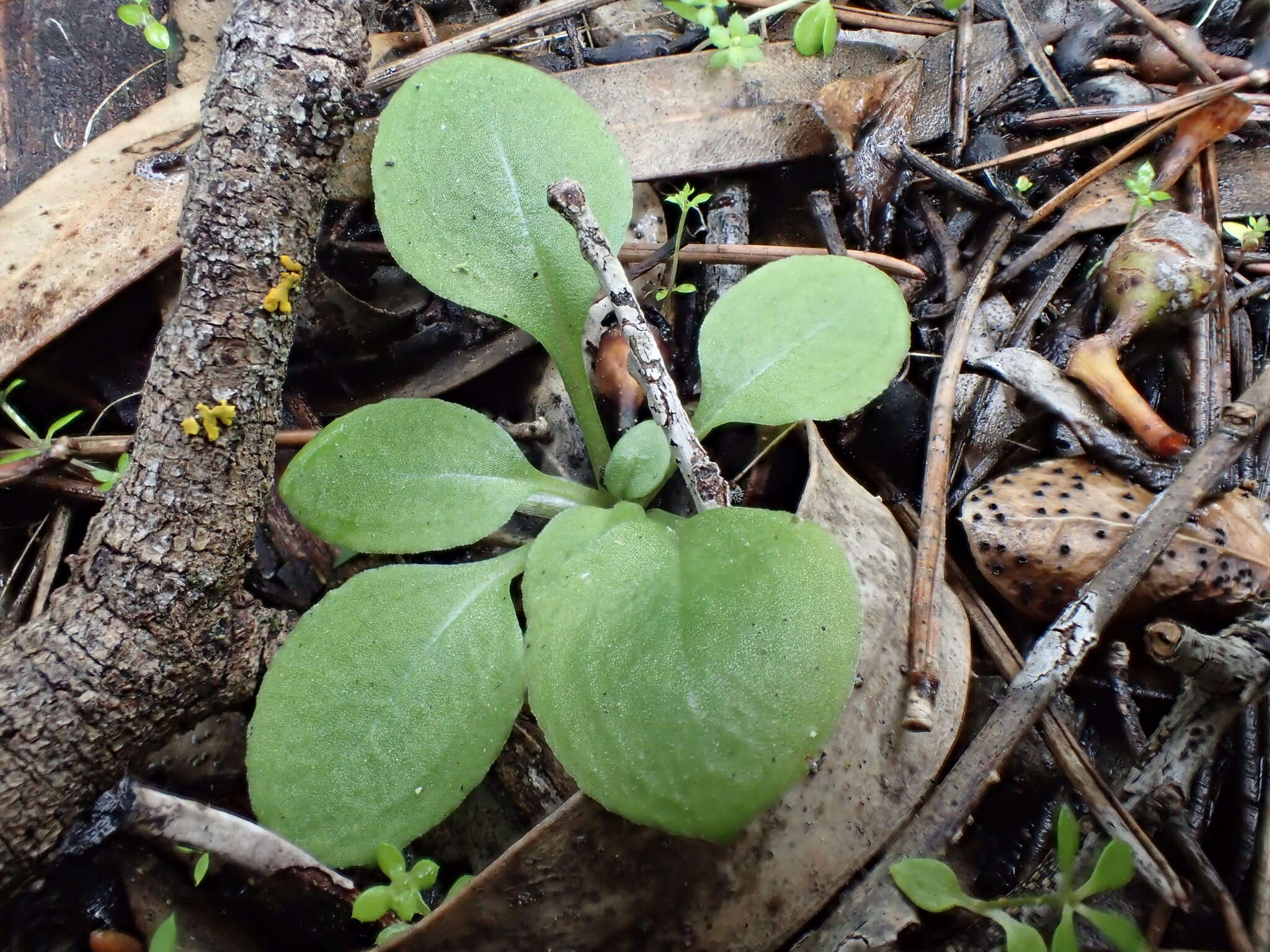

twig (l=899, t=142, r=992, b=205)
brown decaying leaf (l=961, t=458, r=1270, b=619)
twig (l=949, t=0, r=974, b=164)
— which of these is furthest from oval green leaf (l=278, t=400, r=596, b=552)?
twig (l=949, t=0, r=974, b=164)

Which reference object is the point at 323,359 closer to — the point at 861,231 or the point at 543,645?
the point at 543,645

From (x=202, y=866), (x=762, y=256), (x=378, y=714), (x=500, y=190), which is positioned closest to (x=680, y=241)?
(x=762, y=256)

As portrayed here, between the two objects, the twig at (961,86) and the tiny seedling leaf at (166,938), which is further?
the twig at (961,86)

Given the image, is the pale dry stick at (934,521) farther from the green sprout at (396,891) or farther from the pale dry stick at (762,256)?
the green sprout at (396,891)

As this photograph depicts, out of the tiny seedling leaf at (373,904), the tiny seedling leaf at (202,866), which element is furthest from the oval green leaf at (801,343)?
the tiny seedling leaf at (202,866)

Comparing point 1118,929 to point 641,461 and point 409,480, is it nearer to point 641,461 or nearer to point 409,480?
point 641,461

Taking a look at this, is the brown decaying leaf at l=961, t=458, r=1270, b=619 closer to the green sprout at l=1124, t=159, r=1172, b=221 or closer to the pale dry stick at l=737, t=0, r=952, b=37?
the green sprout at l=1124, t=159, r=1172, b=221
